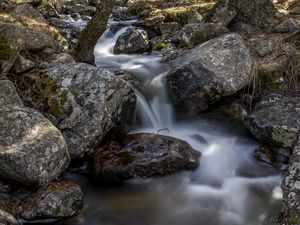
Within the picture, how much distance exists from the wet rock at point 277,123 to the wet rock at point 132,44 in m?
4.33

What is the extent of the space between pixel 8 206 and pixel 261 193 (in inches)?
151

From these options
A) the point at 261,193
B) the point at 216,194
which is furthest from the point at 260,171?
the point at 216,194

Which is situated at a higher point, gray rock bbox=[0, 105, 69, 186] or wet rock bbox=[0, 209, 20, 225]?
gray rock bbox=[0, 105, 69, 186]

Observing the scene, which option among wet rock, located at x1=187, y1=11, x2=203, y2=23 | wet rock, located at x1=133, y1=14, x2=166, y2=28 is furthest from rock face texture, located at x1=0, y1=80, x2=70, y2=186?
wet rock, located at x1=187, y1=11, x2=203, y2=23

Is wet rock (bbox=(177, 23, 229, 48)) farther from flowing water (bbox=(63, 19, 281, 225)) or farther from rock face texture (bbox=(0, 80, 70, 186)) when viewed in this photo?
rock face texture (bbox=(0, 80, 70, 186))

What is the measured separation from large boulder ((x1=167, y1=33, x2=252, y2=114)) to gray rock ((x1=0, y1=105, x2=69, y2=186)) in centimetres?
300

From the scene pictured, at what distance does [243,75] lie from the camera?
754 cm

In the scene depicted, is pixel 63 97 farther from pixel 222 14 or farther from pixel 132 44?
pixel 222 14

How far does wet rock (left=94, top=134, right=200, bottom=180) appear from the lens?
19.3 ft

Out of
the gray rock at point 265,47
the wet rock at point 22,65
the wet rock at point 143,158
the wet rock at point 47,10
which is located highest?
the wet rock at point 47,10

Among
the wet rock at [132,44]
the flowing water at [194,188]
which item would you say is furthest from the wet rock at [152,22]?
the flowing water at [194,188]

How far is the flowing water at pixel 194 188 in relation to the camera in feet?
17.3

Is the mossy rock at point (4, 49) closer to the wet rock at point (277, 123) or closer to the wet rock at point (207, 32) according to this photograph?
the wet rock at point (277, 123)

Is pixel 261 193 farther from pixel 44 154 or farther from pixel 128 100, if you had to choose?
pixel 44 154
